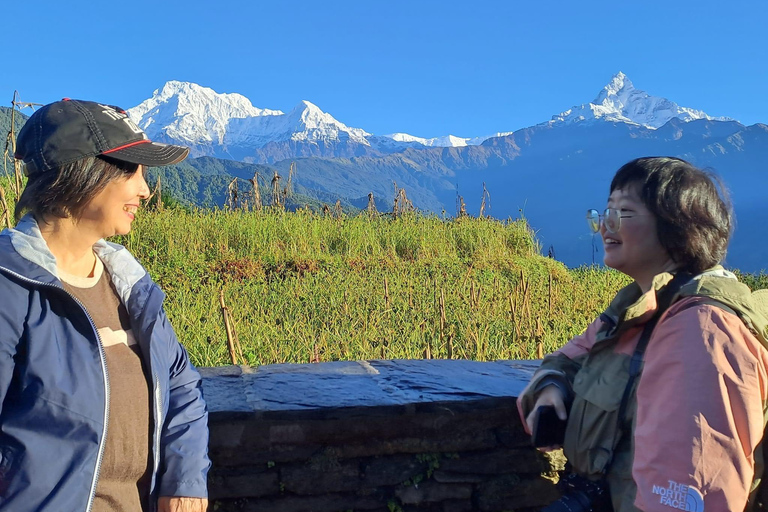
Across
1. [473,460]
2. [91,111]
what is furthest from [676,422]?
[91,111]

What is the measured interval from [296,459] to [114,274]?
89 cm

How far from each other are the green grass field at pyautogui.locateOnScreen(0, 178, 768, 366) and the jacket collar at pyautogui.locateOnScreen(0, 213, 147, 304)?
2.16m

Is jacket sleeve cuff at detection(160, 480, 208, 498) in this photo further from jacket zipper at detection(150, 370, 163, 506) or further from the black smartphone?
the black smartphone

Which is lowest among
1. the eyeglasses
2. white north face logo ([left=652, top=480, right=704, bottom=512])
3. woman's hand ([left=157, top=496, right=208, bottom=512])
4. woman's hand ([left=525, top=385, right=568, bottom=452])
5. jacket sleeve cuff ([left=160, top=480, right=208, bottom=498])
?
woman's hand ([left=157, top=496, right=208, bottom=512])

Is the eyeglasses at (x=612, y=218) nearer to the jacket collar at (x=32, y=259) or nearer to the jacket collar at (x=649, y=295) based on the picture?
the jacket collar at (x=649, y=295)

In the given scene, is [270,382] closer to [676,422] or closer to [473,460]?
[473,460]

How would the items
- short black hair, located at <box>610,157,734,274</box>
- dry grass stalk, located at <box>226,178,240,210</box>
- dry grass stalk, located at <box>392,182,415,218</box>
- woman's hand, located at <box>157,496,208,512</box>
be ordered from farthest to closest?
dry grass stalk, located at <box>392,182,415,218</box>, dry grass stalk, located at <box>226,178,240,210</box>, short black hair, located at <box>610,157,734,274</box>, woman's hand, located at <box>157,496,208,512</box>

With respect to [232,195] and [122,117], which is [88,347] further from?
[232,195]

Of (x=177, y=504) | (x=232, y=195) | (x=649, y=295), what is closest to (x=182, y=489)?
(x=177, y=504)

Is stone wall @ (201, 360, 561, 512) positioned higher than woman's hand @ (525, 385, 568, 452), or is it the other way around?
woman's hand @ (525, 385, 568, 452)

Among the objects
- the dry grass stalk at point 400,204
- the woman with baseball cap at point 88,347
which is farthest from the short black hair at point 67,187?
the dry grass stalk at point 400,204

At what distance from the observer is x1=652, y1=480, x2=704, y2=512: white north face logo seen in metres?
1.40

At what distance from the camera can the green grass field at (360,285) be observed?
4.68m

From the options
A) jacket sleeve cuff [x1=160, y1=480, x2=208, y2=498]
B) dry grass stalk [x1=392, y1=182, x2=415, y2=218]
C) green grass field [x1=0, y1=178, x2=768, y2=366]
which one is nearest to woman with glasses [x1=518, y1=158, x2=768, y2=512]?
jacket sleeve cuff [x1=160, y1=480, x2=208, y2=498]
